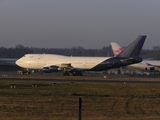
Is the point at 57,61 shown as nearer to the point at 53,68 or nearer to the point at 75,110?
the point at 53,68

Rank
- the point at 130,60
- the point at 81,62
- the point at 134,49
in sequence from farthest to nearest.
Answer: the point at 81,62 < the point at 134,49 < the point at 130,60

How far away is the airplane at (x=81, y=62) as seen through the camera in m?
92.1

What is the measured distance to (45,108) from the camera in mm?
29938

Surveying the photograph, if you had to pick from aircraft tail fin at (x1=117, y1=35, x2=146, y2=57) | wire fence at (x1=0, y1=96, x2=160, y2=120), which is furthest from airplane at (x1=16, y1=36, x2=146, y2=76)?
wire fence at (x1=0, y1=96, x2=160, y2=120)

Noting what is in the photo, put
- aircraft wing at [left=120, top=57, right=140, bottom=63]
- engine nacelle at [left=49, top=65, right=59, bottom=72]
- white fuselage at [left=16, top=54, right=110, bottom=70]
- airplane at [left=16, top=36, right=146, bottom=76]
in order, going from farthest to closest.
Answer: engine nacelle at [left=49, top=65, right=59, bottom=72]
white fuselage at [left=16, top=54, right=110, bottom=70]
airplane at [left=16, top=36, right=146, bottom=76]
aircraft wing at [left=120, top=57, right=140, bottom=63]

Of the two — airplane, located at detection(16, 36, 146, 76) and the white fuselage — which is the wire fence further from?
the white fuselage

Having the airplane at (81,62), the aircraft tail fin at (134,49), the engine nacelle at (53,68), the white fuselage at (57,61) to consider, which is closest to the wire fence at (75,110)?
the airplane at (81,62)

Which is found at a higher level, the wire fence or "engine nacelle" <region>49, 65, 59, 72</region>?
"engine nacelle" <region>49, 65, 59, 72</region>

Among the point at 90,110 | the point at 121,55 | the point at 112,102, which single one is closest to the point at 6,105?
the point at 90,110

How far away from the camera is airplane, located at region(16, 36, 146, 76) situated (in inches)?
3627

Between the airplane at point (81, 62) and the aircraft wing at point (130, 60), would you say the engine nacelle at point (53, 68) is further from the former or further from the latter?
the aircraft wing at point (130, 60)

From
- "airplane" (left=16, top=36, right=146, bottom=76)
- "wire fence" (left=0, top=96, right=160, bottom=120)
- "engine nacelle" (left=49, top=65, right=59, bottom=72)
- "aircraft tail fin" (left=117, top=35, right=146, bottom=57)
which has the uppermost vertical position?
"aircraft tail fin" (left=117, top=35, right=146, bottom=57)

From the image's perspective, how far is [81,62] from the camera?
95938 mm

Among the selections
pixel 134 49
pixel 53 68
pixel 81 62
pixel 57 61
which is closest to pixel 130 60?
pixel 134 49
